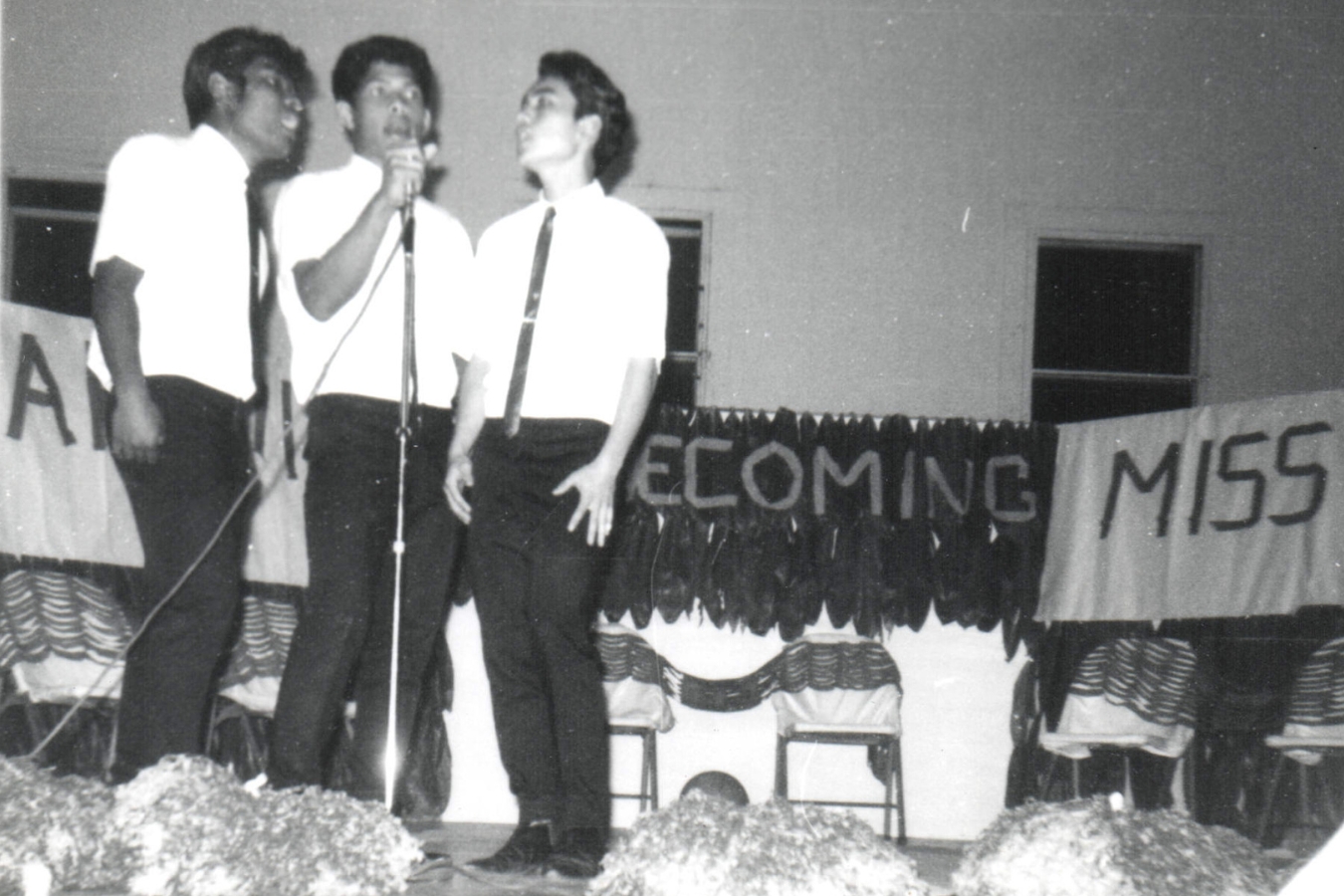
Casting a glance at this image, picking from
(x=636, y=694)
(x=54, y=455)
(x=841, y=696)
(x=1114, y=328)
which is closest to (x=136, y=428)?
(x=54, y=455)

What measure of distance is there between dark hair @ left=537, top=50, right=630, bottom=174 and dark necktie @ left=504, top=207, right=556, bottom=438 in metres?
0.20

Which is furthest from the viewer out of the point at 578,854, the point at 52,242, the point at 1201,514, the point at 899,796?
the point at 52,242

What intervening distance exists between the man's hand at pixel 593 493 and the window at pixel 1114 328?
146 inches

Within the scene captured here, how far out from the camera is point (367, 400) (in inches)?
96.7

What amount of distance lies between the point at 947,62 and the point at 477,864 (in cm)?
456

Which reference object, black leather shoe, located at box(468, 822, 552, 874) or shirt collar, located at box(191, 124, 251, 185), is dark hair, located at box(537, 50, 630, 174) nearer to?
shirt collar, located at box(191, 124, 251, 185)

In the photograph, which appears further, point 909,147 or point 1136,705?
point 909,147

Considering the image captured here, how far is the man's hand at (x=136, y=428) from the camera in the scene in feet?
7.57

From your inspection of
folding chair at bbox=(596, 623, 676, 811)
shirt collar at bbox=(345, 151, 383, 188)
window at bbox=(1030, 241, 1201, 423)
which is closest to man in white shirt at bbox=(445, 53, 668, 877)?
shirt collar at bbox=(345, 151, 383, 188)

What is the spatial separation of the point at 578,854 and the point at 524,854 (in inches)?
3.8

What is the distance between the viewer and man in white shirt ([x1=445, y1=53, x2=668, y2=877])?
7.64ft

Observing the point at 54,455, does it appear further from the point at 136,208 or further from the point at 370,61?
the point at 370,61

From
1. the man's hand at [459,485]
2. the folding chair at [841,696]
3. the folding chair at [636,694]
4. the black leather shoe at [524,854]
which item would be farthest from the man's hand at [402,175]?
the folding chair at [841,696]

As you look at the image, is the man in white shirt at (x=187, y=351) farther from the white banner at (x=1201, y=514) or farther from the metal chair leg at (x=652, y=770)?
the white banner at (x=1201, y=514)
